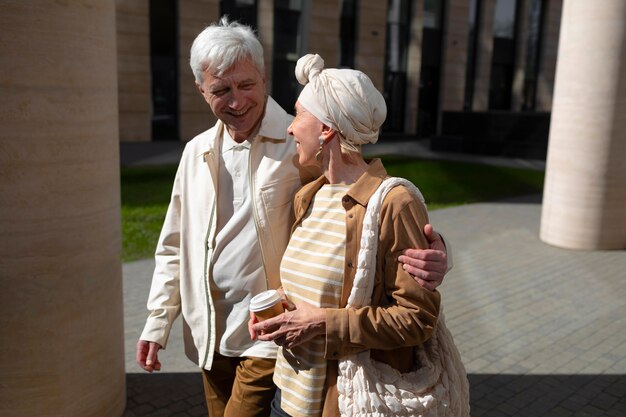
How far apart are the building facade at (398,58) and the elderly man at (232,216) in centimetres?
1502

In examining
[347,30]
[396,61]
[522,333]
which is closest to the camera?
[522,333]

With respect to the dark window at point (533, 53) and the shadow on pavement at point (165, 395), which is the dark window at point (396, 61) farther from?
the shadow on pavement at point (165, 395)

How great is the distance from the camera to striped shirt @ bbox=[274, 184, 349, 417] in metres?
2.09

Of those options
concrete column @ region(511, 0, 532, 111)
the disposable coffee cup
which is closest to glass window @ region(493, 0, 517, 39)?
concrete column @ region(511, 0, 532, 111)

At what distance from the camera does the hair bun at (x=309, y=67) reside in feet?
6.91

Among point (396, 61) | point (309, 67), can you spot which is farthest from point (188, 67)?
point (309, 67)

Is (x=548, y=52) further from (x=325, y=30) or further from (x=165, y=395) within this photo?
(x=165, y=395)

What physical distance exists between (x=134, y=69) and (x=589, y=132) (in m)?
17.4

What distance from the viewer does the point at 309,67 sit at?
2113 mm

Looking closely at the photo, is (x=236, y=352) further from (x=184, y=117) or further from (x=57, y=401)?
(x=184, y=117)

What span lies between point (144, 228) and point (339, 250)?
8.53 metres

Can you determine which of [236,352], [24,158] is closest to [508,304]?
[236,352]

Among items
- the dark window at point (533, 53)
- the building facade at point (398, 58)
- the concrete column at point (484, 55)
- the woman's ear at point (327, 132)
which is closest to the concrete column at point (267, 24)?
the building facade at point (398, 58)

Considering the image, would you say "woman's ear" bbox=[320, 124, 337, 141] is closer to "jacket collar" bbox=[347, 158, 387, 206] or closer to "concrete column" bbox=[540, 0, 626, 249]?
"jacket collar" bbox=[347, 158, 387, 206]
